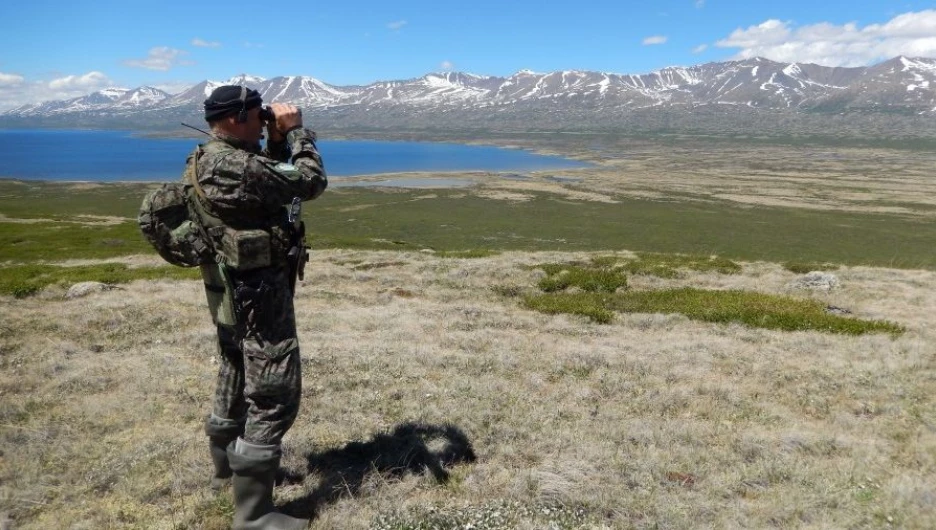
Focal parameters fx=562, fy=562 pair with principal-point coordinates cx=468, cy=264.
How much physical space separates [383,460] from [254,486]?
64.7 inches

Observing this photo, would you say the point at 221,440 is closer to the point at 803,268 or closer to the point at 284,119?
the point at 284,119

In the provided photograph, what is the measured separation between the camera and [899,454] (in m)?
6.38

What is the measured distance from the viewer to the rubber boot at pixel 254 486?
4723 mm


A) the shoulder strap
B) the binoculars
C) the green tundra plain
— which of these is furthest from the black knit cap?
the green tundra plain

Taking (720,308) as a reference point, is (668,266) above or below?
below

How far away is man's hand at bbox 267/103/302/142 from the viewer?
512 cm

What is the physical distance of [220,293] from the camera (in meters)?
5.07

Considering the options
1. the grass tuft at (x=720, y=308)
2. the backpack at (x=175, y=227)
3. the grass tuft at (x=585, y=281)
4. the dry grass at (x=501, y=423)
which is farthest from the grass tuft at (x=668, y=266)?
the backpack at (x=175, y=227)

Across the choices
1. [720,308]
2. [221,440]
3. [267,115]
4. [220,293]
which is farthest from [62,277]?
[720,308]

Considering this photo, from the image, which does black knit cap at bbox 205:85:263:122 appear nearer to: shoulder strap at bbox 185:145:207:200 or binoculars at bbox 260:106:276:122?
binoculars at bbox 260:106:276:122

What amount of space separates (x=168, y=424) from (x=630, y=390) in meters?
6.42

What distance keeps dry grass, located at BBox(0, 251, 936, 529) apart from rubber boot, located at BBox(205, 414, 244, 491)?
198mm

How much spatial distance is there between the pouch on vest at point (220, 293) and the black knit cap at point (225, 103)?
52.2 inches

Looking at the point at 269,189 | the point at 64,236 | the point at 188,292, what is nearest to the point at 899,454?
the point at 269,189
